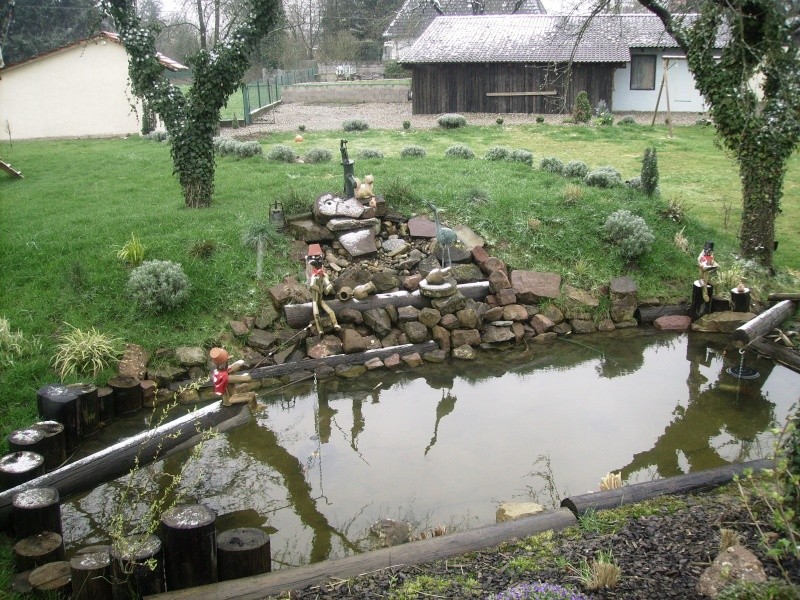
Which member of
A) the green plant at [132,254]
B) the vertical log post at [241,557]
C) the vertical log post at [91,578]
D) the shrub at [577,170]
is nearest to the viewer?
the vertical log post at [91,578]

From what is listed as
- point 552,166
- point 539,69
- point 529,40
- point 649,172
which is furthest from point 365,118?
point 649,172

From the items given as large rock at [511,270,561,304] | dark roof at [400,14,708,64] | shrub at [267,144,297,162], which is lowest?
large rock at [511,270,561,304]

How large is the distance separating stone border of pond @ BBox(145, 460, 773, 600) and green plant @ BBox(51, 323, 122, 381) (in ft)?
15.7

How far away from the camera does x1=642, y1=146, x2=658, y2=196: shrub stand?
14.7 metres

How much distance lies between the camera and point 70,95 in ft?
90.2

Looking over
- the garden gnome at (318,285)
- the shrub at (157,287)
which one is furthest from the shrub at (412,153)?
the shrub at (157,287)

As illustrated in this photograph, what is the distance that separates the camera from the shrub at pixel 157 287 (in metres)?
10.4

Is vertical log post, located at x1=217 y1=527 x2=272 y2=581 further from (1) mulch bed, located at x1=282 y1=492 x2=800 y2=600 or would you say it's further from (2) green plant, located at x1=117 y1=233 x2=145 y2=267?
(2) green plant, located at x1=117 y1=233 x2=145 y2=267

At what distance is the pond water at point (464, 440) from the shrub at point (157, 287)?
7.19ft

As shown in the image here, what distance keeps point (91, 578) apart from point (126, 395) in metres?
4.14

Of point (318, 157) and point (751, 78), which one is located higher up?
point (751, 78)

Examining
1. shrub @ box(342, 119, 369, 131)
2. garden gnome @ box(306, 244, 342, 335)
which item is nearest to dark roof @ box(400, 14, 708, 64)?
shrub @ box(342, 119, 369, 131)

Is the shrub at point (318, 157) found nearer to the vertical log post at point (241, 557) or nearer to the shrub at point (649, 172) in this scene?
the shrub at point (649, 172)

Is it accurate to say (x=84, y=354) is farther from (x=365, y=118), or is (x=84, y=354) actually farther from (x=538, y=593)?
(x=365, y=118)
